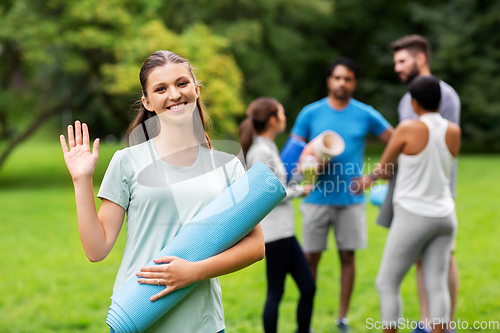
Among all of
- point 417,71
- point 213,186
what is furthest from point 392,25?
point 213,186

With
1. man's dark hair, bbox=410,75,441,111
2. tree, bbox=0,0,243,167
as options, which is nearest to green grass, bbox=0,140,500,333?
man's dark hair, bbox=410,75,441,111

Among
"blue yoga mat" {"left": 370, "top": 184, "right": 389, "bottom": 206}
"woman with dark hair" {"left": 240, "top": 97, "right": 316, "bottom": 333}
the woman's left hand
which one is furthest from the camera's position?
"blue yoga mat" {"left": 370, "top": 184, "right": 389, "bottom": 206}

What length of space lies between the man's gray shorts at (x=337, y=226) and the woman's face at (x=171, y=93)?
228 centimetres

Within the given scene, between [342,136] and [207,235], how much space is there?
241 centimetres

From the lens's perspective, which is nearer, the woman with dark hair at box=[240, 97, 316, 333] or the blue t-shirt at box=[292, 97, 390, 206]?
the woman with dark hair at box=[240, 97, 316, 333]

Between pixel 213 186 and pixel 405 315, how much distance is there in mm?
2839

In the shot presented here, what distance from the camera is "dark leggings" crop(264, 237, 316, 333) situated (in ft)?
9.71

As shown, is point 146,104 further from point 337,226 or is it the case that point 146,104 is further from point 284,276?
point 337,226

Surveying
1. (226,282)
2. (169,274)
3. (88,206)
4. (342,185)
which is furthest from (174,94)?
(226,282)

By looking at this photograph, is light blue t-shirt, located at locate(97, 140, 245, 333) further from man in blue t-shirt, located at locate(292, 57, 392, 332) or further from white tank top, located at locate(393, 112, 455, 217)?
Answer: man in blue t-shirt, located at locate(292, 57, 392, 332)

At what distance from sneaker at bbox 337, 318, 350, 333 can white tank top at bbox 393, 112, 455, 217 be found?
1277 mm

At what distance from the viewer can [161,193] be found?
152 cm

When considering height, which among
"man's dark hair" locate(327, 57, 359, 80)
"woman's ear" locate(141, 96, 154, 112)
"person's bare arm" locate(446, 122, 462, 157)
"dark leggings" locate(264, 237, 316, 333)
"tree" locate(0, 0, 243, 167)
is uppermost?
"tree" locate(0, 0, 243, 167)

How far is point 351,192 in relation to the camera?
3.59 metres
